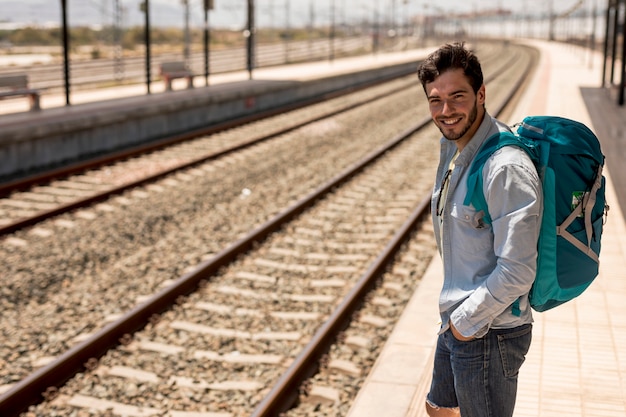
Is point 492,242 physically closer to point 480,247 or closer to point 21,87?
point 480,247

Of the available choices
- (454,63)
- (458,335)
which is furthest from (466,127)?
(458,335)

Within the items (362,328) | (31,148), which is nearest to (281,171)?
(31,148)

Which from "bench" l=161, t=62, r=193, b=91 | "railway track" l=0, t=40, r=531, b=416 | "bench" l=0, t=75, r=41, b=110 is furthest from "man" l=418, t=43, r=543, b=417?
"bench" l=161, t=62, r=193, b=91

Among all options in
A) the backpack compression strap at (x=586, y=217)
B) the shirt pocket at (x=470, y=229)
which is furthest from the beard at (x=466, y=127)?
the backpack compression strap at (x=586, y=217)

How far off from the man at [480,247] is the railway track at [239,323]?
8.57 ft

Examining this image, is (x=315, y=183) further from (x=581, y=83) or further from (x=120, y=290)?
(x=581, y=83)

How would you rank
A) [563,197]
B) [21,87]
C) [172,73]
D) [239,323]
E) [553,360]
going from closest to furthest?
[563,197]
[553,360]
[239,323]
[21,87]
[172,73]

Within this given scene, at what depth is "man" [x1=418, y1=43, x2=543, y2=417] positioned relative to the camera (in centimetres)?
250

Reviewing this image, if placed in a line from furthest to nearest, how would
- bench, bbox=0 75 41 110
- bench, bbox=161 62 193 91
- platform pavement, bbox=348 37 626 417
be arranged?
bench, bbox=161 62 193 91
bench, bbox=0 75 41 110
platform pavement, bbox=348 37 626 417

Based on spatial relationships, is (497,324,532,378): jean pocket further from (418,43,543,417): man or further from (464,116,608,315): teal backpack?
(464,116,608,315): teal backpack

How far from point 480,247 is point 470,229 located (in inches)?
2.7

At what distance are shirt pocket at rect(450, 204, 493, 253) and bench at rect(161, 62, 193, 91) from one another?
20430 mm

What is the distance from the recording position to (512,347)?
278 centimetres

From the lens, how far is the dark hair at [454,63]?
2682 millimetres
